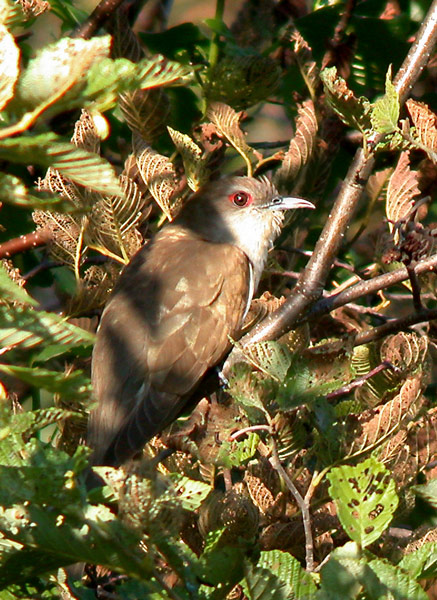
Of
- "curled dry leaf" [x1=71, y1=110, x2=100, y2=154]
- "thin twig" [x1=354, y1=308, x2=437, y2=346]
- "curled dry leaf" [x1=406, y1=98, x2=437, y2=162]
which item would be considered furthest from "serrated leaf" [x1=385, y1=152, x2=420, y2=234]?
"curled dry leaf" [x1=71, y1=110, x2=100, y2=154]

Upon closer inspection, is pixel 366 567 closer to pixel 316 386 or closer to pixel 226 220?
pixel 316 386

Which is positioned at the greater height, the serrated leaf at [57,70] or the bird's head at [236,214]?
the serrated leaf at [57,70]

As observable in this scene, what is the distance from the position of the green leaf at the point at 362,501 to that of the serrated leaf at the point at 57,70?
955mm

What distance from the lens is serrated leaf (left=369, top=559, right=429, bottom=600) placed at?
1.73 meters

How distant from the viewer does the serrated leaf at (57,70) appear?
1364mm

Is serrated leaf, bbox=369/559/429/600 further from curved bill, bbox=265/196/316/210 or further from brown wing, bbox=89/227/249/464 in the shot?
curved bill, bbox=265/196/316/210

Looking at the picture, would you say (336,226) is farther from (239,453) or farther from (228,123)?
(239,453)

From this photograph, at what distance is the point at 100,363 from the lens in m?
4.03

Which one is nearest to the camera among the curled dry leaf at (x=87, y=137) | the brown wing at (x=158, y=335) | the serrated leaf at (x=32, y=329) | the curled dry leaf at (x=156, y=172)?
the serrated leaf at (x=32, y=329)

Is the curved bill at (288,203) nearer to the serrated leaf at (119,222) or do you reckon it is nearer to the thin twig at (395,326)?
the serrated leaf at (119,222)

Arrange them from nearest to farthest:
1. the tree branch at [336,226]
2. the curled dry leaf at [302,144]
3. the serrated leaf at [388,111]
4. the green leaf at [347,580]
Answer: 1. the green leaf at [347,580]
2. the serrated leaf at [388,111]
3. the tree branch at [336,226]
4. the curled dry leaf at [302,144]

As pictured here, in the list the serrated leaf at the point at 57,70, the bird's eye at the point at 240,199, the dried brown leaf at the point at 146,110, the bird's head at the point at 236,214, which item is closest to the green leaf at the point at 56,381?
the serrated leaf at the point at 57,70

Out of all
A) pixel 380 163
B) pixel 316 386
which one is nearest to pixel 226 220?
pixel 380 163

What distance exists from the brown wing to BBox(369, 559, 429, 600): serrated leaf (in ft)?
6.84
